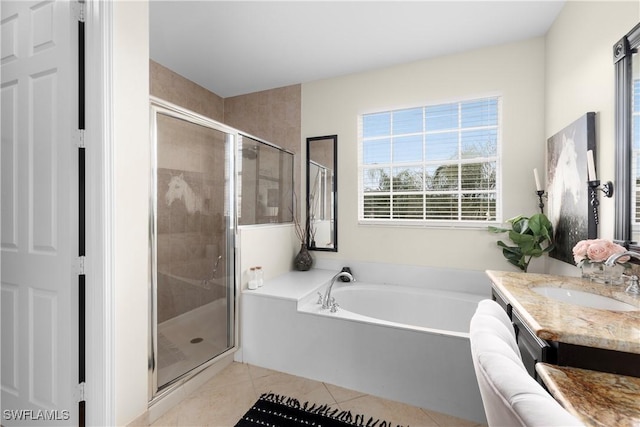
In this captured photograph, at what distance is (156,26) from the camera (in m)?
2.25

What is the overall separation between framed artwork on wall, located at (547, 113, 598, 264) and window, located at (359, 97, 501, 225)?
44cm

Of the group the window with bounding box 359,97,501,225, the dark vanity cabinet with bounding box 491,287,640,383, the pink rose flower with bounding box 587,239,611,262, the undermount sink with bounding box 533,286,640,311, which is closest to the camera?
the dark vanity cabinet with bounding box 491,287,640,383

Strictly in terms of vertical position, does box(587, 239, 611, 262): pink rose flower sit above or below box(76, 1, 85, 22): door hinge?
below

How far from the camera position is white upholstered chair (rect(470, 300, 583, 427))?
458 millimetres

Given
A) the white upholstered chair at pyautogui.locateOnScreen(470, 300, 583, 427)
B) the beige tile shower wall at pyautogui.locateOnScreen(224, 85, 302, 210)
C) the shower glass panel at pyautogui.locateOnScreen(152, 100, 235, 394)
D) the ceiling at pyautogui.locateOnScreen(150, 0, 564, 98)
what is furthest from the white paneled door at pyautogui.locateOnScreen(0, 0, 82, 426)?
the beige tile shower wall at pyautogui.locateOnScreen(224, 85, 302, 210)

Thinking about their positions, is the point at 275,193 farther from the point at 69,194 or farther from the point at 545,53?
the point at 545,53

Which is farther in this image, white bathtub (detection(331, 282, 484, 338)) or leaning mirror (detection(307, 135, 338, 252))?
leaning mirror (detection(307, 135, 338, 252))

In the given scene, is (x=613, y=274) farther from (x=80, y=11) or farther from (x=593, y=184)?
(x=80, y=11)

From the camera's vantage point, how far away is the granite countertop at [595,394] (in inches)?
23.0

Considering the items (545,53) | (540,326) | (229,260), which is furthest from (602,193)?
(229,260)

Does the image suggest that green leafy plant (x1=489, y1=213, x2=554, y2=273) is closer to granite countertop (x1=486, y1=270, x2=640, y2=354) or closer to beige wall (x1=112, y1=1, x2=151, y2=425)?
granite countertop (x1=486, y1=270, x2=640, y2=354)

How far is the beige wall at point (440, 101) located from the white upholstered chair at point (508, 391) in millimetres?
2112

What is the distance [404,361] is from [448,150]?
193 cm

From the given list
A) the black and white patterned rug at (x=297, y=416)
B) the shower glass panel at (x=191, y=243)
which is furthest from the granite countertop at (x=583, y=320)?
the shower glass panel at (x=191, y=243)
